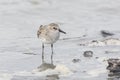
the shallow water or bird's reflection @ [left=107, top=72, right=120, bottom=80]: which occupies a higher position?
the shallow water

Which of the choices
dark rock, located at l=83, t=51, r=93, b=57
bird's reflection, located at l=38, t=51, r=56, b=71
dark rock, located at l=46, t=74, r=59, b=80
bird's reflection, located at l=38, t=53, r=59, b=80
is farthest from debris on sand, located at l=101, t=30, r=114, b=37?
dark rock, located at l=46, t=74, r=59, b=80

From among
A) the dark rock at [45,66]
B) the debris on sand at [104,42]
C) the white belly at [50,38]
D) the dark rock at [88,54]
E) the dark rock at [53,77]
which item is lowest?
the dark rock at [53,77]

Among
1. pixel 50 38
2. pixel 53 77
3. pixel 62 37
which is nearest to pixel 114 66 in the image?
pixel 53 77

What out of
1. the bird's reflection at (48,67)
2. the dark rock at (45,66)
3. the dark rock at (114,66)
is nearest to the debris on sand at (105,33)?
the bird's reflection at (48,67)

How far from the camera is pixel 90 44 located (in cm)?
1254

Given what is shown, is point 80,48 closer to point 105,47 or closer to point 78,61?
point 105,47

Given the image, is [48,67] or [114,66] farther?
[48,67]

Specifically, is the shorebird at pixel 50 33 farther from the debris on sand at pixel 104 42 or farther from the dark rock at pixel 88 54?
the debris on sand at pixel 104 42

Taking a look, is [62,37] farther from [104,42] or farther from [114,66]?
[114,66]

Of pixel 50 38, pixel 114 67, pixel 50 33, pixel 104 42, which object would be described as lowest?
pixel 114 67

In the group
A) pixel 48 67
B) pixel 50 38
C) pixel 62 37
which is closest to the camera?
pixel 48 67

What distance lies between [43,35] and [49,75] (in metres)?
2.58

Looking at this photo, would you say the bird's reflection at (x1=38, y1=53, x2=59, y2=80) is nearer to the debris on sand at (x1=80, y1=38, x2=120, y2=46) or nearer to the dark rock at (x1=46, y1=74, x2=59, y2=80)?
the dark rock at (x1=46, y1=74, x2=59, y2=80)

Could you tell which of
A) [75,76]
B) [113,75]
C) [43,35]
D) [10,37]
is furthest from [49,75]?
[10,37]
